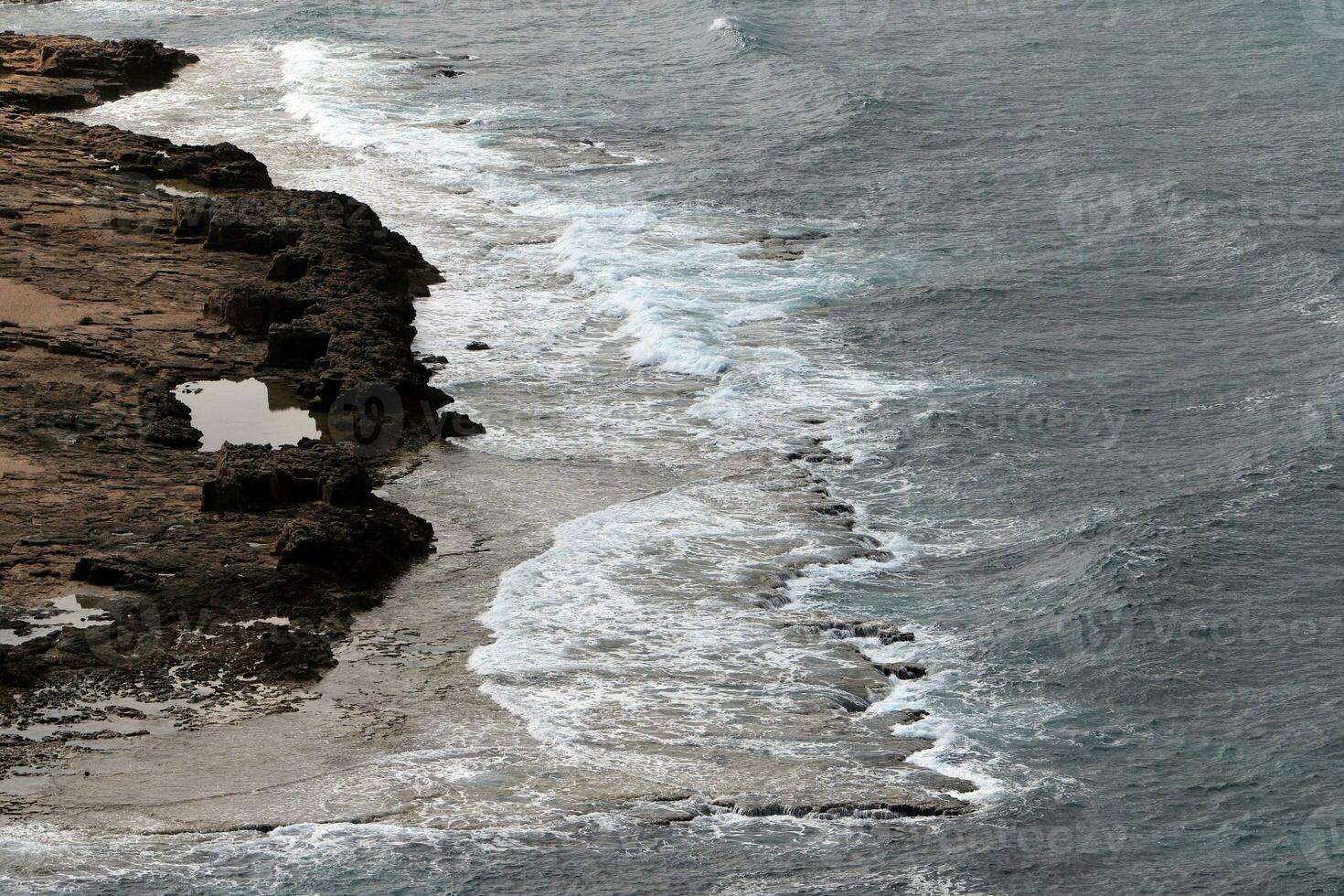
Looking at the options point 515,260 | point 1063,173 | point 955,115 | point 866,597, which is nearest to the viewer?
point 866,597

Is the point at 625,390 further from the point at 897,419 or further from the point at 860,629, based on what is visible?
the point at 860,629

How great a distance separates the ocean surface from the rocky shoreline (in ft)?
4.65

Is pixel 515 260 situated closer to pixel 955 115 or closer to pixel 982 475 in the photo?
pixel 982 475

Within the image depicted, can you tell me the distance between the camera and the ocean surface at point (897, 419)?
40.1ft

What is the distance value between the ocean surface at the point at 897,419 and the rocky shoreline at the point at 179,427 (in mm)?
1417

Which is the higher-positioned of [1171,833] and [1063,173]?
[1063,173]

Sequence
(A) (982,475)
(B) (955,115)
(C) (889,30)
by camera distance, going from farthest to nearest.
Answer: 1. (C) (889,30)
2. (B) (955,115)
3. (A) (982,475)

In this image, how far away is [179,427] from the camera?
59.7ft

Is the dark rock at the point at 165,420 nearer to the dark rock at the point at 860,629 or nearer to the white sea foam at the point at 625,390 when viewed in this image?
the white sea foam at the point at 625,390

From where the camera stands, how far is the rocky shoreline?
1394cm

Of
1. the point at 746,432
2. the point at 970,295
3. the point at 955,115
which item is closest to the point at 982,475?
the point at 746,432

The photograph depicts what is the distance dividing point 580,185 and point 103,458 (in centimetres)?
1483

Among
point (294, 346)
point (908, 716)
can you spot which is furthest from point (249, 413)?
point (908, 716)

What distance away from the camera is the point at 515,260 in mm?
26312
